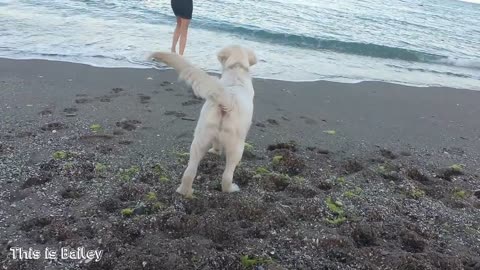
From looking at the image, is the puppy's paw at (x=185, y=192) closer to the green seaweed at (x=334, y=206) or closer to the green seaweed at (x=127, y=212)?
the green seaweed at (x=127, y=212)

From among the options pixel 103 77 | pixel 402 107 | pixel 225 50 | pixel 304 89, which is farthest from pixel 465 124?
pixel 103 77

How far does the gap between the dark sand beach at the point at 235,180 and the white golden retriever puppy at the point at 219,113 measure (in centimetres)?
29

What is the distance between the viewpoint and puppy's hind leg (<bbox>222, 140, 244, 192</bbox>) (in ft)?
12.0

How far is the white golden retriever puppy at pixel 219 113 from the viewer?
11.1 ft

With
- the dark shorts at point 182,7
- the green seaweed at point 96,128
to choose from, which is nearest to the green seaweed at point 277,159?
the green seaweed at point 96,128

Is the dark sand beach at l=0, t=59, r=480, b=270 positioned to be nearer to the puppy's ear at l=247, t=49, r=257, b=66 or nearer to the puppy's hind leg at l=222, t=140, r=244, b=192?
the puppy's hind leg at l=222, t=140, r=244, b=192

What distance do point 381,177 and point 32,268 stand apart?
347 centimetres

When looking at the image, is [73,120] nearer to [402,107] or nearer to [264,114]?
[264,114]

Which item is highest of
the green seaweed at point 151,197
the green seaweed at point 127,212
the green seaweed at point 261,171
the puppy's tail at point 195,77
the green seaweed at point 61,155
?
the puppy's tail at point 195,77

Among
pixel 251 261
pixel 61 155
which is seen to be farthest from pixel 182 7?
pixel 251 261

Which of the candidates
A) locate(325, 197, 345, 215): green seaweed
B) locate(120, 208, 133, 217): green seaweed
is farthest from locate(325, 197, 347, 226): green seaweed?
locate(120, 208, 133, 217): green seaweed

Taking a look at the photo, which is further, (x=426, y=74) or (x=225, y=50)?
(x=426, y=74)

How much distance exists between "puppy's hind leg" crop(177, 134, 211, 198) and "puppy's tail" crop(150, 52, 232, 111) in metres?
0.38

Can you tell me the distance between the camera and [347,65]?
34.1 ft
